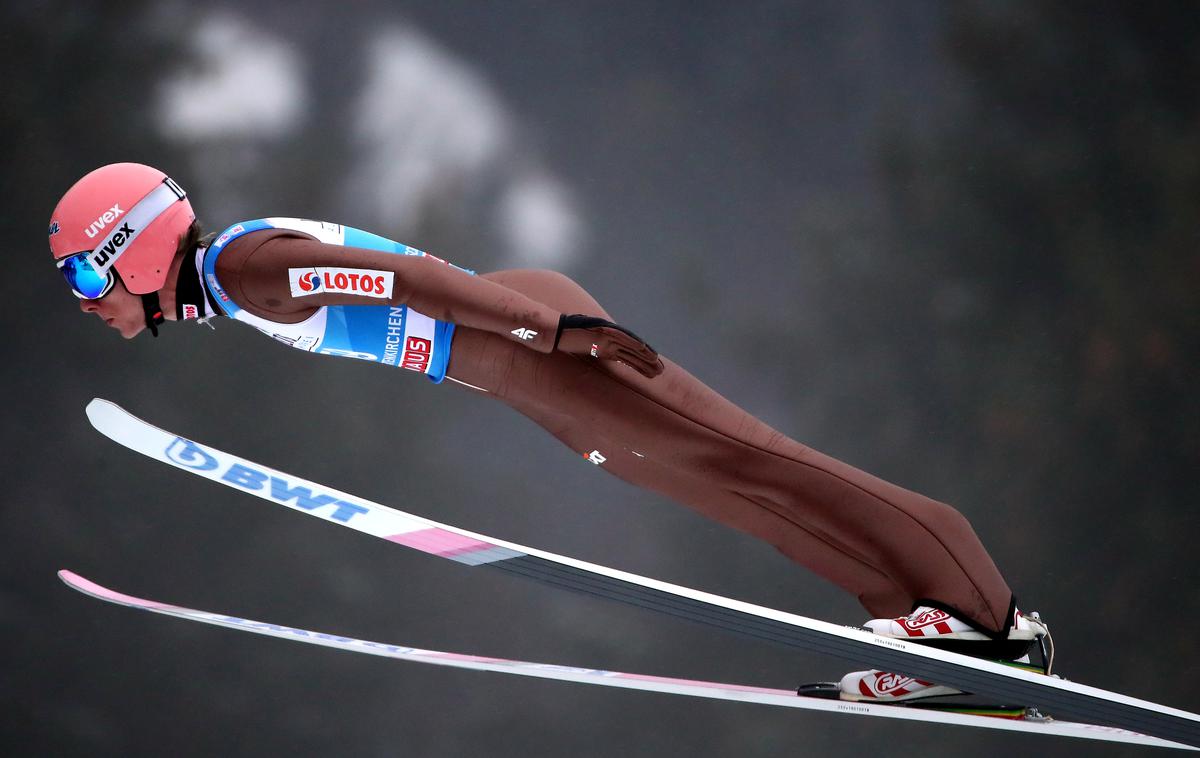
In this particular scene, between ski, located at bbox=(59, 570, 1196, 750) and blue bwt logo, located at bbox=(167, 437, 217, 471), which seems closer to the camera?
blue bwt logo, located at bbox=(167, 437, 217, 471)

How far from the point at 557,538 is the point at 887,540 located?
67.7 inches

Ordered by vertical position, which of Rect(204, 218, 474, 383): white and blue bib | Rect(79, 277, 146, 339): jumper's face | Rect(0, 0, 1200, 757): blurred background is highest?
Rect(0, 0, 1200, 757): blurred background

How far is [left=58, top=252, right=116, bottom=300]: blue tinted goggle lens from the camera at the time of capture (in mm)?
1976

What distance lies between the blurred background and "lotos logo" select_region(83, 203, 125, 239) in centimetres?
149

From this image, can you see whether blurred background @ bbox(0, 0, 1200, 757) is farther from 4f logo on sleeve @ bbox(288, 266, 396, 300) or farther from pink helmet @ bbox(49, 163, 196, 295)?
4f logo on sleeve @ bbox(288, 266, 396, 300)

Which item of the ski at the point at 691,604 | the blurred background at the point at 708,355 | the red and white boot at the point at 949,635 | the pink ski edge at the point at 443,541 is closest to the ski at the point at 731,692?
the red and white boot at the point at 949,635

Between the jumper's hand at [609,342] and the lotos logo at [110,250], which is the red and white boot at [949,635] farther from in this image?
the lotos logo at [110,250]

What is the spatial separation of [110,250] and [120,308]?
0.11 meters

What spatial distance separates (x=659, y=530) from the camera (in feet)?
12.0

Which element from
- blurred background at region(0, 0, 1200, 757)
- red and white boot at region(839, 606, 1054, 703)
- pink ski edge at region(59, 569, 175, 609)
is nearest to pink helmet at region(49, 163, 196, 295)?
pink ski edge at region(59, 569, 175, 609)

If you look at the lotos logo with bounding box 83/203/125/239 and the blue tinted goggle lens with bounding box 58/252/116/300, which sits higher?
the lotos logo with bounding box 83/203/125/239

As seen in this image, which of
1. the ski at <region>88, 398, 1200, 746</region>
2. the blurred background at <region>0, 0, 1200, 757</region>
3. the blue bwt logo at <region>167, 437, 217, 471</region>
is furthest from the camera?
the blurred background at <region>0, 0, 1200, 757</region>

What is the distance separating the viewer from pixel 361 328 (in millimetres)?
2068

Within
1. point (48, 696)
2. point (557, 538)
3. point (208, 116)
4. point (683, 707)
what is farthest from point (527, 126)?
point (48, 696)
